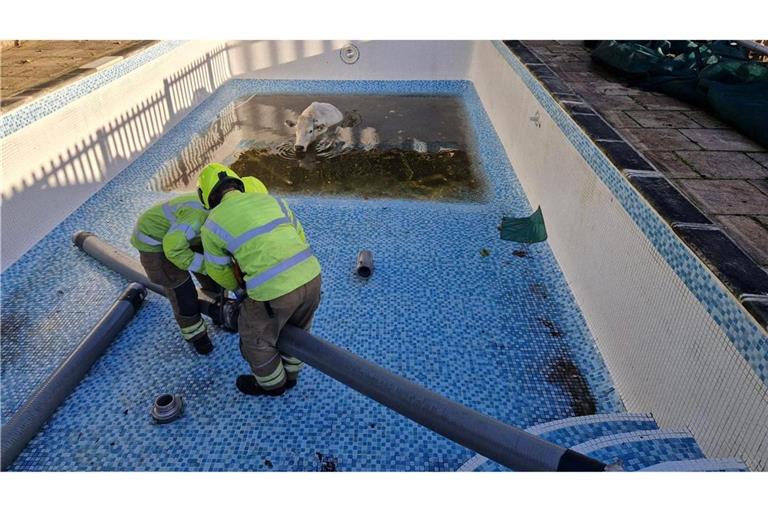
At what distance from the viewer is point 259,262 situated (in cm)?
307

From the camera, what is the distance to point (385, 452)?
3.45m

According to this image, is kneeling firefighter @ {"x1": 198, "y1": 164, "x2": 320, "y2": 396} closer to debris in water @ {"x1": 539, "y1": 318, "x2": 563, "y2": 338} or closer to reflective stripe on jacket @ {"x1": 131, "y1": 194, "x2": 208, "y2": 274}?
reflective stripe on jacket @ {"x1": 131, "y1": 194, "x2": 208, "y2": 274}

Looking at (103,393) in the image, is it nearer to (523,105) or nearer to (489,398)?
(489,398)

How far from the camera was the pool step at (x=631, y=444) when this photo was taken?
98.7 inches

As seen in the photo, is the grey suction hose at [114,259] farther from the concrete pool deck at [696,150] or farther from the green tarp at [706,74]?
the green tarp at [706,74]

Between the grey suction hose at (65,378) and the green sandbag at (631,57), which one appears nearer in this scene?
the grey suction hose at (65,378)

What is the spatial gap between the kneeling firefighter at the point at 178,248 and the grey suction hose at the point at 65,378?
718mm

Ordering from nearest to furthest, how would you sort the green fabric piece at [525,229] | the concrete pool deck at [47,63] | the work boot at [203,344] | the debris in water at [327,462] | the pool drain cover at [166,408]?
the debris in water at [327,462] < the pool drain cover at [166,408] < the work boot at [203,344] < the green fabric piece at [525,229] < the concrete pool deck at [47,63]

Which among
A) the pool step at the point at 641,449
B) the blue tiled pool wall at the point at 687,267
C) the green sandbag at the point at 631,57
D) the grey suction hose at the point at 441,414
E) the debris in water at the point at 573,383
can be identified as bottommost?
the debris in water at the point at 573,383

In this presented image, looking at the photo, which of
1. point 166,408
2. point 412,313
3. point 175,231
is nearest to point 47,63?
point 175,231

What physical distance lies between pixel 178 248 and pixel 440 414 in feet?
7.01

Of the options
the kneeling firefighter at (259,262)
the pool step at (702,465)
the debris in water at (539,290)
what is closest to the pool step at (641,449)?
the pool step at (702,465)

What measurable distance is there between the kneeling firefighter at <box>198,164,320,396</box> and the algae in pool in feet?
12.2

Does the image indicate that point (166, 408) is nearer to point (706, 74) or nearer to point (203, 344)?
point (203, 344)
